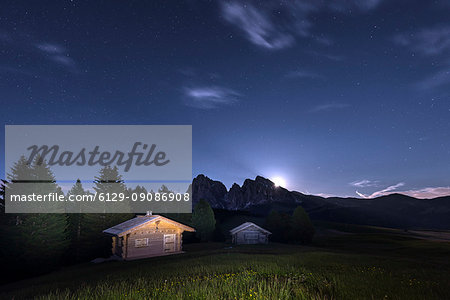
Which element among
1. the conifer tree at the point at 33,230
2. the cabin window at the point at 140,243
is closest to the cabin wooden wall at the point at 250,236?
the cabin window at the point at 140,243

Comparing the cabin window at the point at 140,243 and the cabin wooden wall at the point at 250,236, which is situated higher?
the cabin window at the point at 140,243

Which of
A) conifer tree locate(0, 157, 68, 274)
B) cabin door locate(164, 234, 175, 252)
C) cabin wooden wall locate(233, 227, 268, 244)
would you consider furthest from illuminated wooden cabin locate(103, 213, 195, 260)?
cabin wooden wall locate(233, 227, 268, 244)

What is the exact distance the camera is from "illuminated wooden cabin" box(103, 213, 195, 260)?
1106 inches

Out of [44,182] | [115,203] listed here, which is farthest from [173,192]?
[44,182]

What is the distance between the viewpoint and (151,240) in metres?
30.3

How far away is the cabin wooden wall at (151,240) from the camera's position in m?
28.1

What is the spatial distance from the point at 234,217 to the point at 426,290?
372ft

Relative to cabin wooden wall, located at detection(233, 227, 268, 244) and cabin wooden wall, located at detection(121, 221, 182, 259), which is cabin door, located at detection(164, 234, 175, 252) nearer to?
cabin wooden wall, located at detection(121, 221, 182, 259)

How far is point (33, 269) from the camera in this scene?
25312mm

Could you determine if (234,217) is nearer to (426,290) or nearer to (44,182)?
(44,182)

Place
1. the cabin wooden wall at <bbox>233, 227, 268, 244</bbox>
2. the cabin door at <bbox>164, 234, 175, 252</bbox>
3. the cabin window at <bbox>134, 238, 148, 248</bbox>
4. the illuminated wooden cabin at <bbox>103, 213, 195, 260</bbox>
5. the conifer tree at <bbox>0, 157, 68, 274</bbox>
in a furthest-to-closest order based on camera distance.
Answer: the cabin wooden wall at <bbox>233, 227, 268, 244</bbox> → the cabin door at <bbox>164, 234, 175, 252</bbox> → the cabin window at <bbox>134, 238, 148, 248</bbox> → the illuminated wooden cabin at <bbox>103, 213, 195, 260</bbox> → the conifer tree at <bbox>0, 157, 68, 274</bbox>

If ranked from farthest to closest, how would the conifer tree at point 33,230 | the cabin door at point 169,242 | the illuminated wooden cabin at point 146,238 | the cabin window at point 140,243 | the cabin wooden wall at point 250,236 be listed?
the cabin wooden wall at point 250,236 < the cabin door at point 169,242 < the cabin window at point 140,243 < the illuminated wooden cabin at point 146,238 < the conifer tree at point 33,230

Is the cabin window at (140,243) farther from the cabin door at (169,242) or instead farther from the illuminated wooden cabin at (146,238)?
the cabin door at (169,242)

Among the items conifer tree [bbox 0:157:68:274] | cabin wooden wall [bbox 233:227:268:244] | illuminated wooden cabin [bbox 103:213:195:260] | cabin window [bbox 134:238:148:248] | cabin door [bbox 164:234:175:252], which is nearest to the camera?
conifer tree [bbox 0:157:68:274]
